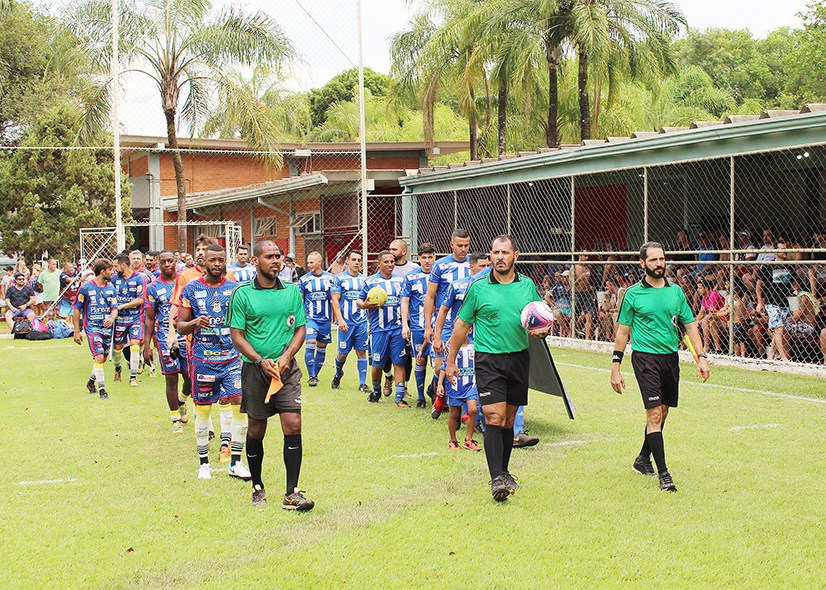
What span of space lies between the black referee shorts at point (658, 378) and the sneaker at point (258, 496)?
2.95 metres

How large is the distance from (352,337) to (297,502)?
5.81 m

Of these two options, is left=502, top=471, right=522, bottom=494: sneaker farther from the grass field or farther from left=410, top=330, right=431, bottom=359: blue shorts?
left=410, top=330, right=431, bottom=359: blue shorts

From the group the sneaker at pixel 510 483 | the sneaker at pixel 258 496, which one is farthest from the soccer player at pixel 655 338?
the sneaker at pixel 258 496

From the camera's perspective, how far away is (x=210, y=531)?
16.6ft

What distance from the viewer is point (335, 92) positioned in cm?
Answer: 5772

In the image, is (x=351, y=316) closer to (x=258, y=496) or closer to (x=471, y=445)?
(x=471, y=445)

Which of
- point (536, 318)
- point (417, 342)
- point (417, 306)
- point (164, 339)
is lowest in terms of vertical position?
point (417, 342)

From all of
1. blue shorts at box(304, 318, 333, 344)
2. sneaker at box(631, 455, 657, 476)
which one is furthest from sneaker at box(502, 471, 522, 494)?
blue shorts at box(304, 318, 333, 344)

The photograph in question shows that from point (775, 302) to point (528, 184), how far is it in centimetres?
638

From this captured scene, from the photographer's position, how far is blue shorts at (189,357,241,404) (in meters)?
6.64

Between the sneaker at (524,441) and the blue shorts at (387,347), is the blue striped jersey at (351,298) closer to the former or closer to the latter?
the blue shorts at (387,347)

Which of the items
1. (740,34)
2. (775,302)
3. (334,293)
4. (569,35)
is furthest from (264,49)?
(740,34)

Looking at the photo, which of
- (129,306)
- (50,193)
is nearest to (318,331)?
(129,306)

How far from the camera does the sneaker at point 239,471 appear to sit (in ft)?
20.8
